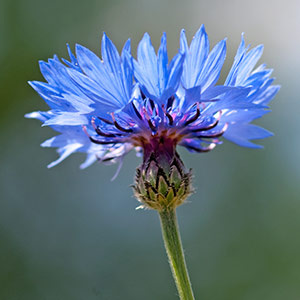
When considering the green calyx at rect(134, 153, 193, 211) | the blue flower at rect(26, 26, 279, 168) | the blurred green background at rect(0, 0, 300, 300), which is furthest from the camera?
the blurred green background at rect(0, 0, 300, 300)

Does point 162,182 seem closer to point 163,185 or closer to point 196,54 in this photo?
point 163,185

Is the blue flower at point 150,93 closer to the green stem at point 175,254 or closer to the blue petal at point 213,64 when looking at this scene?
the blue petal at point 213,64

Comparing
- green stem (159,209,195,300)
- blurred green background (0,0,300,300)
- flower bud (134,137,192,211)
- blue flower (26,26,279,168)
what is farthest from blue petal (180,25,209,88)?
blurred green background (0,0,300,300)

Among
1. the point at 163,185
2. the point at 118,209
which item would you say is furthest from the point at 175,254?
A: the point at 118,209

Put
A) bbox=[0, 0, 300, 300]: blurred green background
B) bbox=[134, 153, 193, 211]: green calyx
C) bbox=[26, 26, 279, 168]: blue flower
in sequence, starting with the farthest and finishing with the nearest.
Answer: bbox=[0, 0, 300, 300]: blurred green background, bbox=[134, 153, 193, 211]: green calyx, bbox=[26, 26, 279, 168]: blue flower

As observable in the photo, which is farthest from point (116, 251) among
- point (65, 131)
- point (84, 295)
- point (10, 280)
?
point (65, 131)

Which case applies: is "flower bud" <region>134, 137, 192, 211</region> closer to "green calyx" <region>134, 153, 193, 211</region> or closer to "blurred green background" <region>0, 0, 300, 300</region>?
"green calyx" <region>134, 153, 193, 211</region>

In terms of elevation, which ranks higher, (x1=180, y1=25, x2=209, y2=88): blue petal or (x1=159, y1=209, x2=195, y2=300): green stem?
(x1=180, y1=25, x2=209, y2=88): blue petal
